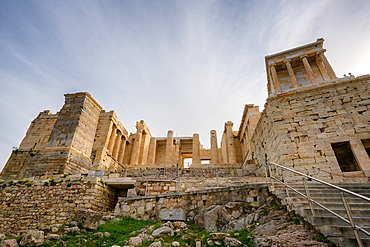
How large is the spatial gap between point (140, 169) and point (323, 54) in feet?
66.1

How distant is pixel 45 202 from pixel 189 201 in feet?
24.8

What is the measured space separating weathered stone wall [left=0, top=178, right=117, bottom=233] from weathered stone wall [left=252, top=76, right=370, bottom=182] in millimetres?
9755

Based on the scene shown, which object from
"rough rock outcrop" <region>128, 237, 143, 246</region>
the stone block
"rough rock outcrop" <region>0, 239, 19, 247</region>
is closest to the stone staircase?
the stone block

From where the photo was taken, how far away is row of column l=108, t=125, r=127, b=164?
22734mm

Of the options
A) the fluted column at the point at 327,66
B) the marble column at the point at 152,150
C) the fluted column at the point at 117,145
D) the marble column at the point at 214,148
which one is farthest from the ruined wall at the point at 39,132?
the fluted column at the point at 327,66

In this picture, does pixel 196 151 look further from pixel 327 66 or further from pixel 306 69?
pixel 327 66

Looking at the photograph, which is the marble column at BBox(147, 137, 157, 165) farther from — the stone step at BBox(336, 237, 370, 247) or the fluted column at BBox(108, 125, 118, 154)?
the stone step at BBox(336, 237, 370, 247)

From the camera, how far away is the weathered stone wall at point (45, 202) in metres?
9.58

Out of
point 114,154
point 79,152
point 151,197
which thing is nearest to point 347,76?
point 151,197

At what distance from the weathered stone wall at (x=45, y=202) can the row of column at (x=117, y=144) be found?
38.9 feet

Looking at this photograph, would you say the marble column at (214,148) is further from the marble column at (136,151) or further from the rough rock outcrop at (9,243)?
the rough rock outcrop at (9,243)

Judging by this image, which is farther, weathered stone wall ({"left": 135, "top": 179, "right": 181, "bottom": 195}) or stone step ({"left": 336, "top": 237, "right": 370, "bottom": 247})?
weathered stone wall ({"left": 135, "top": 179, "right": 181, "bottom": 195})

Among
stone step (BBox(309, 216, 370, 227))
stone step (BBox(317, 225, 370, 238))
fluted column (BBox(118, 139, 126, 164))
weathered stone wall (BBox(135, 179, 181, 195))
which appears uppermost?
fluted column (BBox(118, 139, 126, 164))

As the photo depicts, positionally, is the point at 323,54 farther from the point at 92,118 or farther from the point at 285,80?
the point at 92,118
